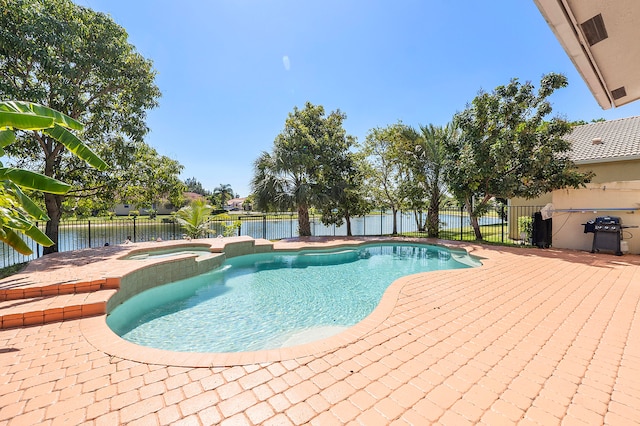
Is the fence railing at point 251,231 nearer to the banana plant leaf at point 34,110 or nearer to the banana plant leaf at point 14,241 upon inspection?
the banana plant leaf at point 14,241

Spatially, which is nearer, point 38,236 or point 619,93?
point 619,93

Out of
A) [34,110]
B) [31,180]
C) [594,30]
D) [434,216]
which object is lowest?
[434,216]

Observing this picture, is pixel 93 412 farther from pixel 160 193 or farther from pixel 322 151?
pixel 322 151

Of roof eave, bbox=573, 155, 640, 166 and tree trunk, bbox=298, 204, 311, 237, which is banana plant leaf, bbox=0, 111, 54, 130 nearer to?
tree trunk, bbox=298, 204, 311, 237

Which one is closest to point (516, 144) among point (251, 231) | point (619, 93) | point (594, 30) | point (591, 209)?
point (591, 209)

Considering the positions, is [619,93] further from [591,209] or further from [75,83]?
[75,83]

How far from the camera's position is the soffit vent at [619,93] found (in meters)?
2.90

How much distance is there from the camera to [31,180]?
4223 millimetres

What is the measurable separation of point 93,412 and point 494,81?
15.0 m

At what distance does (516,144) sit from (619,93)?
8.99 m

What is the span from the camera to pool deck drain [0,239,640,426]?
203 centimetres

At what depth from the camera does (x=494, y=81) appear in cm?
1087

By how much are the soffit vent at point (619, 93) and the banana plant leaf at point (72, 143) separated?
8134 mm

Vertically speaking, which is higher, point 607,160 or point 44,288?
point 607,160
